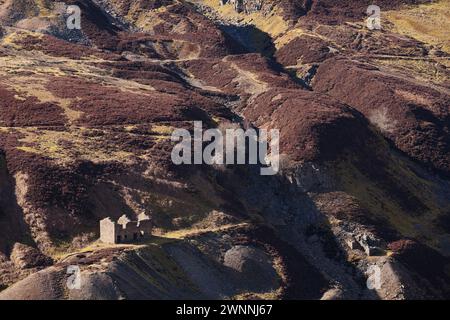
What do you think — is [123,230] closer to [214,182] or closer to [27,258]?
[27,258]

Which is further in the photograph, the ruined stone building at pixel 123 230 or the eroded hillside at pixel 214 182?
the ruined stone building at pixel 123 230

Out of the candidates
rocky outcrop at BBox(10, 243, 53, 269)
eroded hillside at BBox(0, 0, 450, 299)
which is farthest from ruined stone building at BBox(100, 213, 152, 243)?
rocky outcrop at BBox(10, 243, 53, 269)

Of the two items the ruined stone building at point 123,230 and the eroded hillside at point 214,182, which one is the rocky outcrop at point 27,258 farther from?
the ruined stone building at point 123,230

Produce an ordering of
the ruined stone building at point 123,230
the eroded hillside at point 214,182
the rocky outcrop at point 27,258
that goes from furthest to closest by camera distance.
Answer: the ruined stone building at point 123,230
the eroded hillside at point 214,182
the rocky outcrop at point 27,258

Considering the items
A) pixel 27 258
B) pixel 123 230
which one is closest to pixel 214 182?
pixel 123 230

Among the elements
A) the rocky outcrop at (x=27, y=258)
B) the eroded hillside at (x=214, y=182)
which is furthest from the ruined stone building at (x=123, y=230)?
the rocky outcrop at (x=27, y=258)
